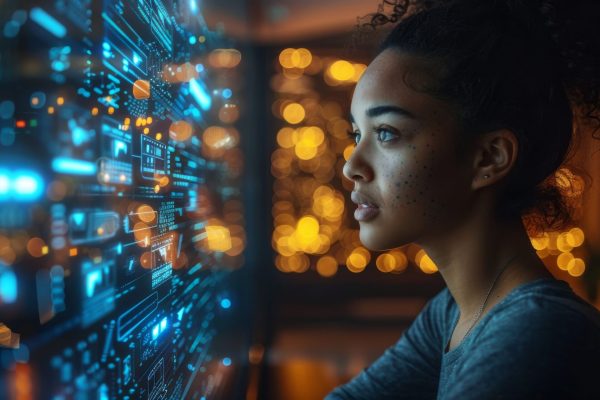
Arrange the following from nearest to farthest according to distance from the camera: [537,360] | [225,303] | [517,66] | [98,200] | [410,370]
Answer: [98,200] < [537,360] < [517,66] < [410,370] < [225,303]

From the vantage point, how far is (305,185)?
270cm

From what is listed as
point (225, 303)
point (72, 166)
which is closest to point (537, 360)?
point (72, 166)

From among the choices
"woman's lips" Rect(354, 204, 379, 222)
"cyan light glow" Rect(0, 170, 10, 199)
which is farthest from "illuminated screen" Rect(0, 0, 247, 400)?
"woman's lips" Rect(354, 204, 379, 222)

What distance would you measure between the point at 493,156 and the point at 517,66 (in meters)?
0.15

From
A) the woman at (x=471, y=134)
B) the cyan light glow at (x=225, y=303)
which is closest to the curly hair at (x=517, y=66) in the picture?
the woman at (x=471, y=134)

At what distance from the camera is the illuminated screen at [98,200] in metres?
0.34

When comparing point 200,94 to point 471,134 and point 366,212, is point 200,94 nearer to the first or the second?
point 366,212

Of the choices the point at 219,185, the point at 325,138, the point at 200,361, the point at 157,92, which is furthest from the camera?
the point at 325,138

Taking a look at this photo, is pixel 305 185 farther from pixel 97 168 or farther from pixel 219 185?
pixel 97 168

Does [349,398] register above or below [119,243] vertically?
below

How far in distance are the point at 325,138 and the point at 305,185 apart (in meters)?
0.27

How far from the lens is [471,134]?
81cm

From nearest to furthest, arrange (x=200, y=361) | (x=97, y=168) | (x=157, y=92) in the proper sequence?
(x=97, y=168)
(x=157, y=92)
(x=200, y=361)

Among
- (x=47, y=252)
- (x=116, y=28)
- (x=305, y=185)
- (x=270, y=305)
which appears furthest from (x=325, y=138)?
(x=47, y=252)
